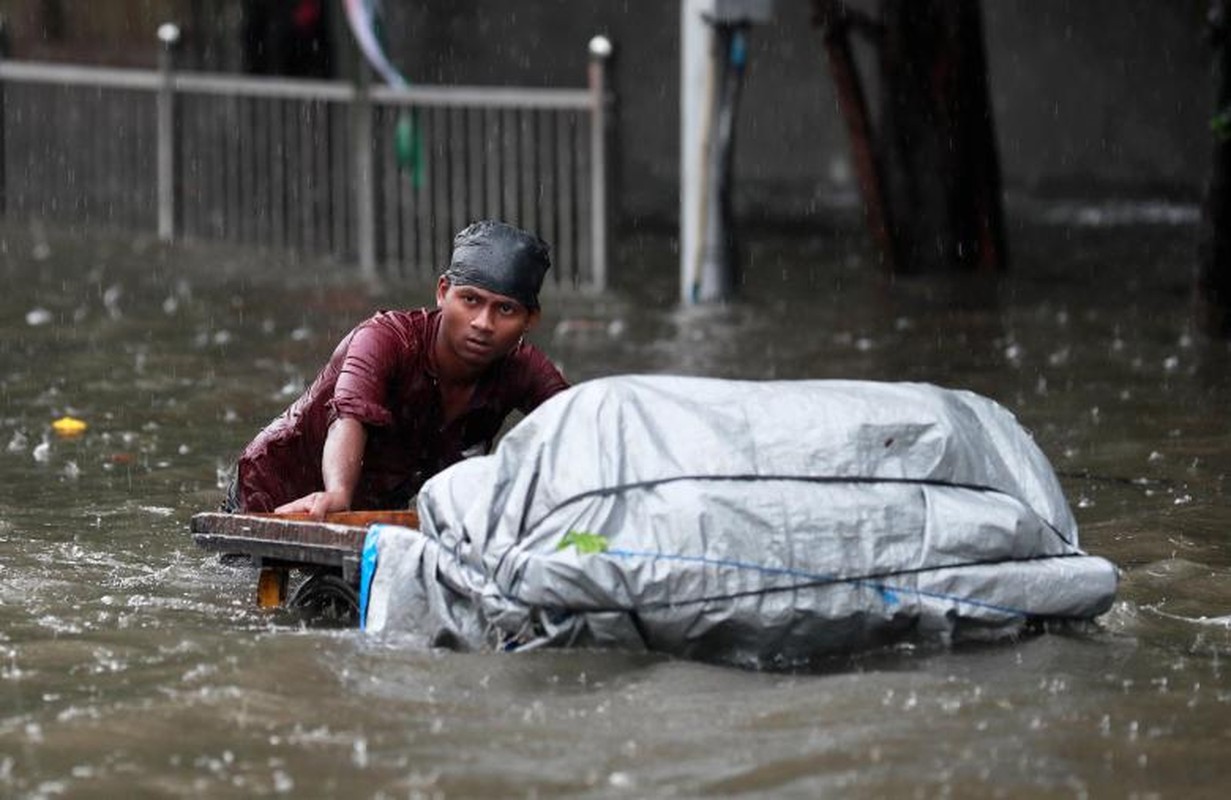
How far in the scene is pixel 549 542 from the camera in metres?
5.49

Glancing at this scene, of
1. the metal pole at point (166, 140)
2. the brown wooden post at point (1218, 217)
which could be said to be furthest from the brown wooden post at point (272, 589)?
the metal pole at point (166, 140)

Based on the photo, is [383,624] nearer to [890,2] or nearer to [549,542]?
[549,542]

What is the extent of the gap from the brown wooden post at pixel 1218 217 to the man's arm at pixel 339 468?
6525 mm

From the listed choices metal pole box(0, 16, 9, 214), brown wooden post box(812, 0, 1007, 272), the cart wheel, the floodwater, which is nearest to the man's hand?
the cart wheel

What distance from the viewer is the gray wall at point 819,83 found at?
61.0 feet

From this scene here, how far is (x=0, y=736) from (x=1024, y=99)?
15038mm

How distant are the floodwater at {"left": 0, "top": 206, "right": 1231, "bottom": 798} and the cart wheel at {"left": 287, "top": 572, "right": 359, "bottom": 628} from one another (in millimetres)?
107

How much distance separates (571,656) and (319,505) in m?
1.01

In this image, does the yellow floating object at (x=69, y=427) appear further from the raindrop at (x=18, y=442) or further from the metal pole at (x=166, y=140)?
the metal pole at (x=166, y=140)

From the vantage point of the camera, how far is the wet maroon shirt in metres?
6.62

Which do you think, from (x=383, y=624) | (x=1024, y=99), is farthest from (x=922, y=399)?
(x=1024, y=99)

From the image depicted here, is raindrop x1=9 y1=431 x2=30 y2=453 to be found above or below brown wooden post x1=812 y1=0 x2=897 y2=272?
below

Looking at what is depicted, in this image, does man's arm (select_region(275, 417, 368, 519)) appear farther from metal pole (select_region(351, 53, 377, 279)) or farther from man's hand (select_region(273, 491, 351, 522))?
metal pole (select_region(351, 53, 377, 279))

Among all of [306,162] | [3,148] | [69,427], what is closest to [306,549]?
[69,427]
